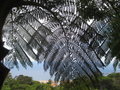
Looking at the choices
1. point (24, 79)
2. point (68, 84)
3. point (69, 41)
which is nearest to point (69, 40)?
point (69, 41)

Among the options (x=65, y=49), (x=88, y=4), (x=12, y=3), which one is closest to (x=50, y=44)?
(x=65, y=49)

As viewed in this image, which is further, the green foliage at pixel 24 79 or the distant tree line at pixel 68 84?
the green foliage at pixel 24 79

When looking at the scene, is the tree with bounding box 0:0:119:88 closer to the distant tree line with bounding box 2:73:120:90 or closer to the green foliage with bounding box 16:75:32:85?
the distant tree line with bounding box 2:73:120:90

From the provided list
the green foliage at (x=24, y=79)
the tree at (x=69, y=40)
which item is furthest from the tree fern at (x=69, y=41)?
the green foliage at (x=24, y=79)

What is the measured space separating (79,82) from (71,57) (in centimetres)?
32

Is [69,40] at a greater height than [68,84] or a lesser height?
greater

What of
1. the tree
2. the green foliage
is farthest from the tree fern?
the green foliage

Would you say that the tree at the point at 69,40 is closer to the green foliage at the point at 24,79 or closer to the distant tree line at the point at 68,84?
the distant tree line at the point at 68,84

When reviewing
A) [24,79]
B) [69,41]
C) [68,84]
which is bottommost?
[68,84]

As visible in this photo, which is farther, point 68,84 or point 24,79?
point 24,79

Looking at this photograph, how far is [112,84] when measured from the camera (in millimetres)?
8195

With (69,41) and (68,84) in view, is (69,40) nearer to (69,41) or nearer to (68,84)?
(69,41)

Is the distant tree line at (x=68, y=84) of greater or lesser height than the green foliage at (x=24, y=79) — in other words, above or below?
below

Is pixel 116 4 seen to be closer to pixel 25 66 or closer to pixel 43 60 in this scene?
pixel 43 60
